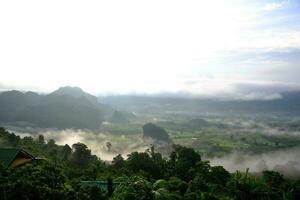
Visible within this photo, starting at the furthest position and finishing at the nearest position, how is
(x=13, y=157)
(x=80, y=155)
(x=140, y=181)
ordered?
(x=80, y=155)
(x=13, y=157)
(x=140, y=181)

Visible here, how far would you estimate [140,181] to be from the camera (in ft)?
147

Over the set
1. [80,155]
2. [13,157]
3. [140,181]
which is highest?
[13,157]

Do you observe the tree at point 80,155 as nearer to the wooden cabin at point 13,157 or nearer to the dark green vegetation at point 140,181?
the dark green vegetation at point 140,181

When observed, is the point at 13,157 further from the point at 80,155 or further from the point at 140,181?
the point at 80,155

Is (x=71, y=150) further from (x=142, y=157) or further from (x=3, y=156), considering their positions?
(x=3, y=156)

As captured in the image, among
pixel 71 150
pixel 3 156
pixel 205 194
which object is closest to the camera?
pixel 205 194

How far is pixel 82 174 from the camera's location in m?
74.3

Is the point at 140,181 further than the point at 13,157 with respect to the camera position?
No

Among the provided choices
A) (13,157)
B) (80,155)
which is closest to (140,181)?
(13,157)

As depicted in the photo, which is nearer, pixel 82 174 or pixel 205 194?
pixel 205 194

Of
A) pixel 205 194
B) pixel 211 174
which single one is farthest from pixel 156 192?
pixel 211 174

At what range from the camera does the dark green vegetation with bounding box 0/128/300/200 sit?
91.4 feet

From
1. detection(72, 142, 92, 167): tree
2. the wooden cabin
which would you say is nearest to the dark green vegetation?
detection(72, 142, 92, 167): tree

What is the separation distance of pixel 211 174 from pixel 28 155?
3092 cm
